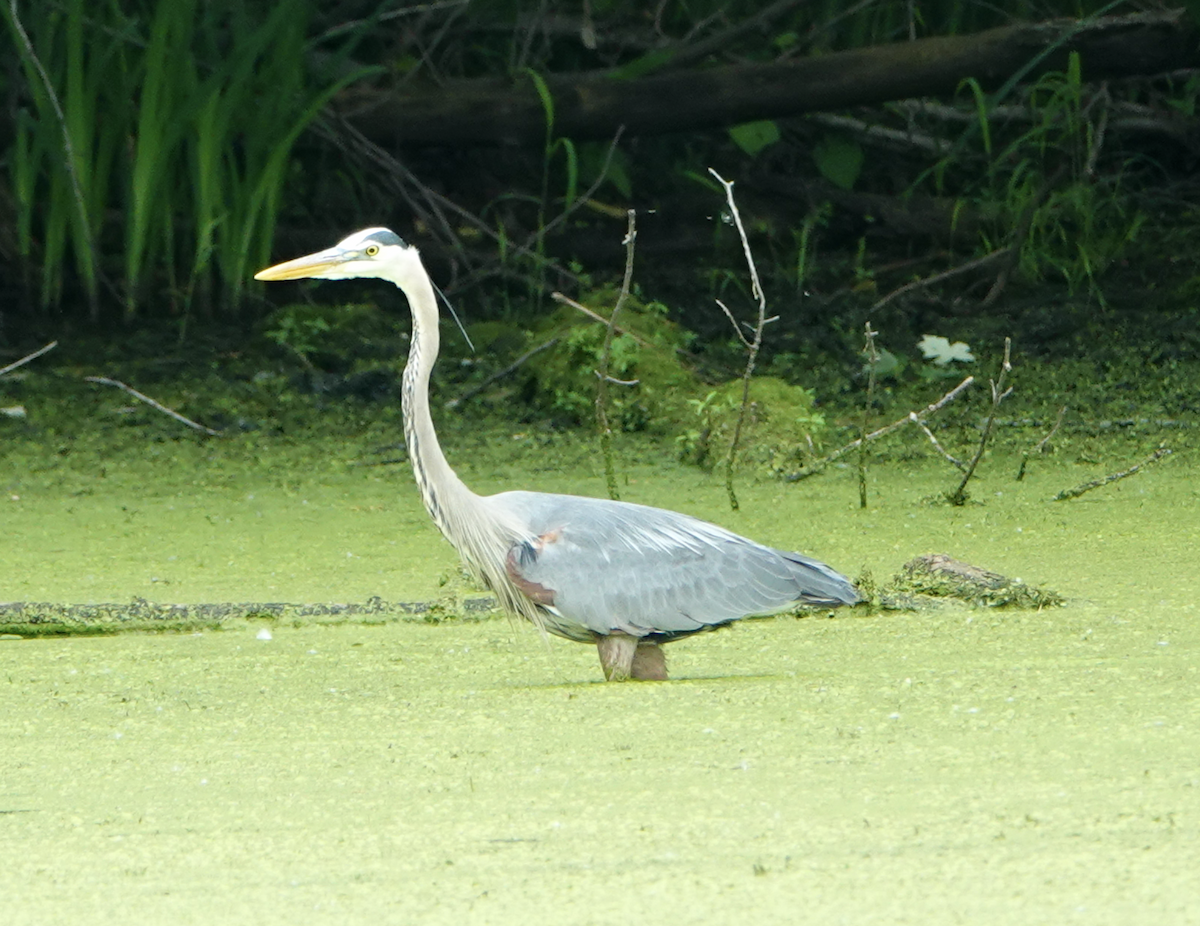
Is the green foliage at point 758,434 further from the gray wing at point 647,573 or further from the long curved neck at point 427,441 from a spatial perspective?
the gray wing at point 647,573

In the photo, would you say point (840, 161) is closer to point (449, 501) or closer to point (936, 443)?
point (936, 443)

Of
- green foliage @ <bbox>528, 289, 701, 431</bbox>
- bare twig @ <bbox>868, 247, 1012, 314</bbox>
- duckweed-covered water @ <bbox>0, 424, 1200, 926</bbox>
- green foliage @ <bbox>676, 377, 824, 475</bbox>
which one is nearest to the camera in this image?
duckweed-covered water @ <bbox>0, 424, 1200, 926</bbox>

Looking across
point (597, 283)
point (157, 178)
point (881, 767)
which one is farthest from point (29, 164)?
point (881, 767)

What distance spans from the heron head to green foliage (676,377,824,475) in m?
1.79

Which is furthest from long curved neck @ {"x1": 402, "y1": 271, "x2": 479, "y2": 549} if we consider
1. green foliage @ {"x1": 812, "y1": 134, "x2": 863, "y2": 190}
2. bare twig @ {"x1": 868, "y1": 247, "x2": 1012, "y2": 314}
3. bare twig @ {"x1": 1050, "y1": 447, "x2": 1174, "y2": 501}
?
green foliage @ {"x1": 812, "y1": 134, "x2": 863, "y2": 190}

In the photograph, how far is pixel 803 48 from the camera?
639cm

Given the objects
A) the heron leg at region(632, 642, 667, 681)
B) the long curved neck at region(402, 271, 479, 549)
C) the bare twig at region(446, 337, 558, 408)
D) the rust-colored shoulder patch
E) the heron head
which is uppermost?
the heron head

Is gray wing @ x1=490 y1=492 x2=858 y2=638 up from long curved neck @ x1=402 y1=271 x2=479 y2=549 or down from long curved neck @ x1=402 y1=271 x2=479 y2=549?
down

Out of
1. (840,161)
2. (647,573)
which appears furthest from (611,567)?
(840,161)

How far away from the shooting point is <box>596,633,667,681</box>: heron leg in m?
2.77

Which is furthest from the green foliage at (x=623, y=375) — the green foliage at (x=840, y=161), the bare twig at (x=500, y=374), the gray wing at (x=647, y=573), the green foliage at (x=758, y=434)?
the gray wing at (x=647, y=573)

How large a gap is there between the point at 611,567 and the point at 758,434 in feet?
7.31

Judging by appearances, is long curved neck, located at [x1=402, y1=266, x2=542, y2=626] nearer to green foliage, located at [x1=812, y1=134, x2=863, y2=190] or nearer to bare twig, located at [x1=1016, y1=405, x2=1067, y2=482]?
bare twig, located at [x1=1016, y1=405, x2=1067, y2=482]

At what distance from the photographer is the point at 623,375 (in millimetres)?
5391
